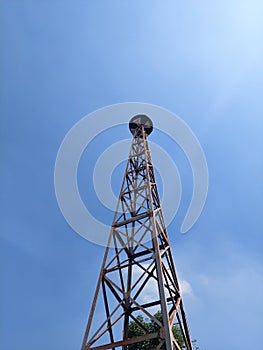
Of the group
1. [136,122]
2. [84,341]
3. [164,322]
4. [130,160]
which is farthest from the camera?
[136,122]

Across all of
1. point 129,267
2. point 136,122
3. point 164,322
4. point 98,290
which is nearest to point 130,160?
point 136,122

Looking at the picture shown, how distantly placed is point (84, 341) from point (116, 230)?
3680 mm

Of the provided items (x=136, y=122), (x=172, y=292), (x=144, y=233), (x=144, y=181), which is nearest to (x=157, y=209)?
(x=144, y=233)

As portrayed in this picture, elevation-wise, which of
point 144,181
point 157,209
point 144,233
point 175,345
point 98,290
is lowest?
point 175,345

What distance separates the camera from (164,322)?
7.42m

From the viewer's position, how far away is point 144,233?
10.2 meters

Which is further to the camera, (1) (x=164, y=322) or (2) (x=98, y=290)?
(2) (x=98, y=290)

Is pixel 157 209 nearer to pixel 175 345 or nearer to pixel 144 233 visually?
pixel 144 233

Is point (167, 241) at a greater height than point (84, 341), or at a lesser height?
greater

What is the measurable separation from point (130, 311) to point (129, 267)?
4.72 ft

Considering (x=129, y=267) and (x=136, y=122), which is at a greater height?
(x=136, y=122)

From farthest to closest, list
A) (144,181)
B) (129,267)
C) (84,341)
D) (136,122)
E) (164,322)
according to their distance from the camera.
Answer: (136,122), (144,181), (129,267), (84,341), (164,322)

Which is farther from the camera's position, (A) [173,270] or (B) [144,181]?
(B) [144,181]

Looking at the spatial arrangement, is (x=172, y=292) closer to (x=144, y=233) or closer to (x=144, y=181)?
(x=144, y=233)
